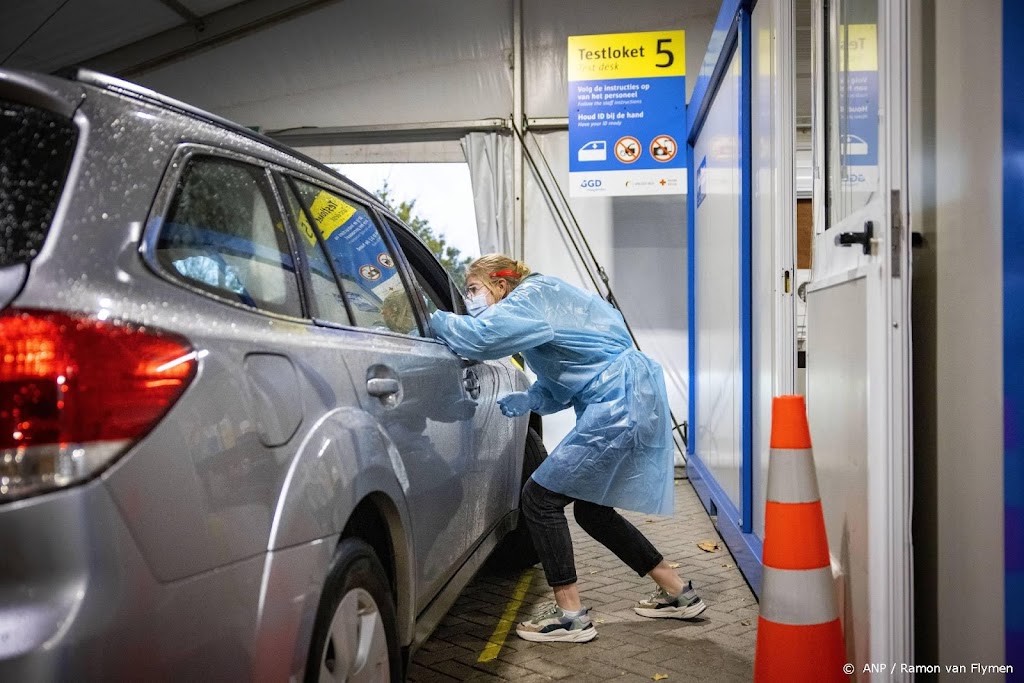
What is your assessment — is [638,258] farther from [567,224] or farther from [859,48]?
[859,48]

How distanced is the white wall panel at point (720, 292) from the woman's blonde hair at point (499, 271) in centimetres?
163

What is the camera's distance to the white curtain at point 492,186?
30.8ft

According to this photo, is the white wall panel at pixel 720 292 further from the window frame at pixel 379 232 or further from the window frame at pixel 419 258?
the window frame at pixel 379 232

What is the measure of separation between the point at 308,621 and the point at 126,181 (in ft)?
2.89

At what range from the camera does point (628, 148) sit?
28.6 feet

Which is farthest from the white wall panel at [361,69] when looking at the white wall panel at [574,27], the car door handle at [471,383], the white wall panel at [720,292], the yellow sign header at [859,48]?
the yellow sign header at [859,48]

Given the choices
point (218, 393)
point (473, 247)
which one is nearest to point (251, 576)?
point (218, 393)

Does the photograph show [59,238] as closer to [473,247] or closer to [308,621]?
[308,621]

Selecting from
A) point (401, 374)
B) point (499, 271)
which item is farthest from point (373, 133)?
point (401, 374)

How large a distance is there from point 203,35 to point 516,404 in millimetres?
7566

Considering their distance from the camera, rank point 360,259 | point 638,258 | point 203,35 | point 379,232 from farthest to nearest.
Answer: point 203,35 → point 638,258 → point 379,232 → point 360,259

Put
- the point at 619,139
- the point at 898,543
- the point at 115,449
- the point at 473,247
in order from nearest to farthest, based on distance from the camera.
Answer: the point at 115,449, the point at 898,543, the point at 619,139, the point at 473,247

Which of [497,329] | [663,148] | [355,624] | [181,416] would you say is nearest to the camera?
[181,416]

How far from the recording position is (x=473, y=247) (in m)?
9.74
